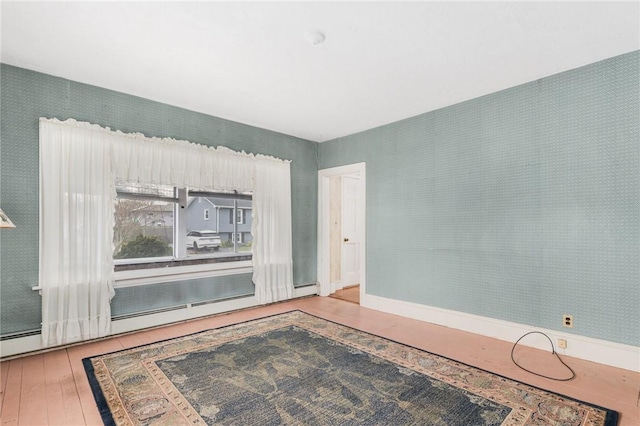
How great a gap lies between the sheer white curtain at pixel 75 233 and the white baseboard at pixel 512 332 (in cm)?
341

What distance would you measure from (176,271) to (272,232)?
57.9 inches

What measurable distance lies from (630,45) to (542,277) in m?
2.12

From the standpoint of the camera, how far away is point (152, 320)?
12.2 feet

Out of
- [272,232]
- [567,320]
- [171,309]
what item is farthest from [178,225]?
[567,320]

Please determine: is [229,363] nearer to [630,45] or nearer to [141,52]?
[141,52]

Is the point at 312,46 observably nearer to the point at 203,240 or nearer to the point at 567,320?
the point at 203,240

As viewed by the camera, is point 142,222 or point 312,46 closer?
point 312,46

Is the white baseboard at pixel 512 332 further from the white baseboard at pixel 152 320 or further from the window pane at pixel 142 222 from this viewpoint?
the window pane at pixel 142 222

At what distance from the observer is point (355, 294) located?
5605 mm

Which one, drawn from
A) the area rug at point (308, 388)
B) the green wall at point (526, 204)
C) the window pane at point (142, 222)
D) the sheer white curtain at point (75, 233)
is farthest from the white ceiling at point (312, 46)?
the area rug at point (308, 388)

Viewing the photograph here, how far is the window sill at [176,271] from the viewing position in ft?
11.8

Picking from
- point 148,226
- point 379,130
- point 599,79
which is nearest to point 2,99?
point 148,226

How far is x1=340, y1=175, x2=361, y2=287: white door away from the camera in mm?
6061

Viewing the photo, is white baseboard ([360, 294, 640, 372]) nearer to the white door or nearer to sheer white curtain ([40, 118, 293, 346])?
the white door
